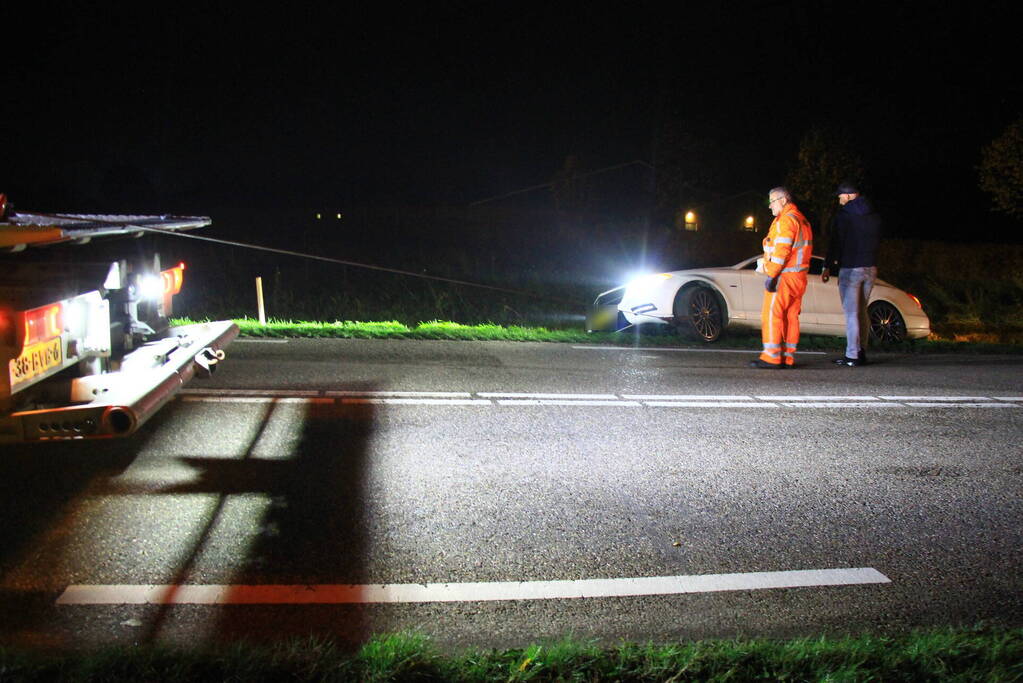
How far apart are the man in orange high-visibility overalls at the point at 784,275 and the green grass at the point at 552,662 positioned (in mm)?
6052

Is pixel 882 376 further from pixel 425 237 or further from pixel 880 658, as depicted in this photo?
pixel 425 237

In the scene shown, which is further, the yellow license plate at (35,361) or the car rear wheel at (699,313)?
the car rear wheel at (699,313)

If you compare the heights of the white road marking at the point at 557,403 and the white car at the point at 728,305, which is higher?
the white car at the point at 728,305

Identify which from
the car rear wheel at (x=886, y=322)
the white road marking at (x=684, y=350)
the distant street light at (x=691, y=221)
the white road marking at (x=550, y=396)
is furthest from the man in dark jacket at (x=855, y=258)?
the distant street light at (x=691, y=221)

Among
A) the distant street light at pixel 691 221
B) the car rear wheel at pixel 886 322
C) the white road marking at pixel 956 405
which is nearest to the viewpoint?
the white road marking at pixel 956 405

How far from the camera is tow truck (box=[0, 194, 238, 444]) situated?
13.9 ft

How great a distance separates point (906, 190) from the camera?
161 feet

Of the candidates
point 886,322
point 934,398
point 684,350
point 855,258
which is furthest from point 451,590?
point 886,322

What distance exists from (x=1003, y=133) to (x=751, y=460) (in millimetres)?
25444

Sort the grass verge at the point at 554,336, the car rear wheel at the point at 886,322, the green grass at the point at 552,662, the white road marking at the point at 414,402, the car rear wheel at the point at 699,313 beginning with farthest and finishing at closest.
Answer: the car rear wheel at the point at 886,322, the car rear wheel at the point at 699,313, the grass verge at the point at 554,336, the white road marking at the point at 414,402, the green grass at the point at 552,662

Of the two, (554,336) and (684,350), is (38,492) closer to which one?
(554,336)

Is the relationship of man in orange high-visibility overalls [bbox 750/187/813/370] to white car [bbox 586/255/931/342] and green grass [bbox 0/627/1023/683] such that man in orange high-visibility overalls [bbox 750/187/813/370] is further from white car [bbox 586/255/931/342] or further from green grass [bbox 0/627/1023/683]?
green grass [bbox 0/627/1023/683]

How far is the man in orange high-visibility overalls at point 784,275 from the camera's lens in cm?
912

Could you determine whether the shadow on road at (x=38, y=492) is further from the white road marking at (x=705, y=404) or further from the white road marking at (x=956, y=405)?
the white road marking at (x=956, y=405)
